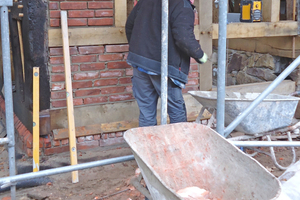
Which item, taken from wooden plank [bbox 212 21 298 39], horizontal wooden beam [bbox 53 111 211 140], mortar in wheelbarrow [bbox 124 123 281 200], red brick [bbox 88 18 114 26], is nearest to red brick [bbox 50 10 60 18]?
red brick [bbox 88 18 114 26]

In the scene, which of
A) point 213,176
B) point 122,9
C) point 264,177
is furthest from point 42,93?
point 264,177

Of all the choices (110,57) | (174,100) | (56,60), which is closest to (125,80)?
(110,57)

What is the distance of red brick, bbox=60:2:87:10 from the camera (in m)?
3.79

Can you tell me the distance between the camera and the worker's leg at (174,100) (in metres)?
3.41

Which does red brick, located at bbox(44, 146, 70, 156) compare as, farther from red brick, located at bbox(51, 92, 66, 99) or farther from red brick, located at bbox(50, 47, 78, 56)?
red brick, located at bbox(50, 47, 78, 56)

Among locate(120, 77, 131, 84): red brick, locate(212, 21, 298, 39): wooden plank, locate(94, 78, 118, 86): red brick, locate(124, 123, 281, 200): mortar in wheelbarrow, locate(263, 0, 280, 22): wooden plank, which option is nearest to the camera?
locate(124, 123, 281, 200): mortar in wheelbarrow

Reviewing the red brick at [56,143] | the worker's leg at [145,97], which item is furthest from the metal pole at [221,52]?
the red brick at [56,143]

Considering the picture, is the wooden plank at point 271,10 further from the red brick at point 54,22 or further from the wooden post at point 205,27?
the red brick at point 54,22

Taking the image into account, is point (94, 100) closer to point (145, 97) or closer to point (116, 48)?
point (116, 48)

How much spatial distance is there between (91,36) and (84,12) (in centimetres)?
26

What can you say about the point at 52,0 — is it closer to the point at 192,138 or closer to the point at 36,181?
the point at 36,181

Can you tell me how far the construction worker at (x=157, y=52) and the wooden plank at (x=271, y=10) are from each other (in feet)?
7.18

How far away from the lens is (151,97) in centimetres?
359

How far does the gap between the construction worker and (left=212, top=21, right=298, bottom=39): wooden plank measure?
1724 millimetres
